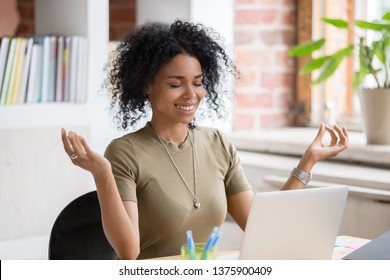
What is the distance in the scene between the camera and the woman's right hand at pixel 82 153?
1890 millimetres

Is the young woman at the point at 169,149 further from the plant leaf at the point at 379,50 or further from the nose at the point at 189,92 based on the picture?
the plant leaf at the point at 379,50

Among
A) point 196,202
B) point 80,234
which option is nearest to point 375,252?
point 196,202

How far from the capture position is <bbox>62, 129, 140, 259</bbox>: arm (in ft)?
6.23

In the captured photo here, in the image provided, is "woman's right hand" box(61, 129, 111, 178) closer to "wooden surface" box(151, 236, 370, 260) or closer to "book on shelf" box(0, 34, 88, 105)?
"wooden surface" box(151, 236, 370, 260)

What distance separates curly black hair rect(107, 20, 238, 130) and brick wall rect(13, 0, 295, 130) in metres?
1.25

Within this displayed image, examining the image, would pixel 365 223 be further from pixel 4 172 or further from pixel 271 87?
pixel 4 172

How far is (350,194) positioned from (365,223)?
12 centimetres

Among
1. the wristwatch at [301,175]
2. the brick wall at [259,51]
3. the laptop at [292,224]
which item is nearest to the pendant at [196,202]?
the wristwatch at [301,175]

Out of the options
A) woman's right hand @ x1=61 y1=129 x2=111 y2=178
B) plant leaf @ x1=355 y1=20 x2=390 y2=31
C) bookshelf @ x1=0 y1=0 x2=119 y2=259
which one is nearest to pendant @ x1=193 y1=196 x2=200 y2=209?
woman's right hand @ x1=61 y1=129 x2=111 y2=178

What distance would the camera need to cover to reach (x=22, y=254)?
122 inches

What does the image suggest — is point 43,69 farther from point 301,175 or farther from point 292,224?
point 292,224

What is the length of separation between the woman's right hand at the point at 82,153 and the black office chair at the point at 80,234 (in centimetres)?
35

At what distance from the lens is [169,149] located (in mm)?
2324

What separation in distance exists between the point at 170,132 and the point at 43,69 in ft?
3.15
